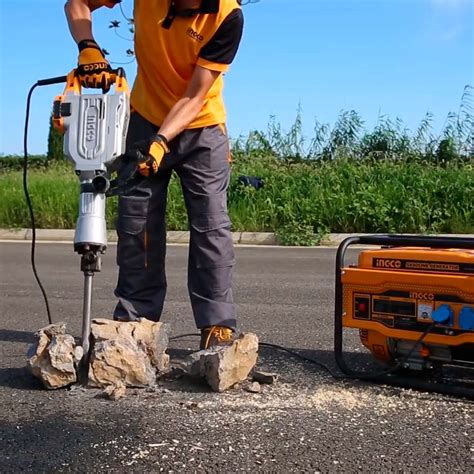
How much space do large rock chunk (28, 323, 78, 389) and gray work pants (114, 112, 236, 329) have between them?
1.65 ft

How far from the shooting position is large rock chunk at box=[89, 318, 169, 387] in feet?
9.11

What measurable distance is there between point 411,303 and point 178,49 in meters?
1.47

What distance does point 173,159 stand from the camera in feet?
10.9

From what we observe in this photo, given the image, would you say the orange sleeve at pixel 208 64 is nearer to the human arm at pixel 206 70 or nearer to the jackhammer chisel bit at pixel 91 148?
the human arm at pixel 206 70

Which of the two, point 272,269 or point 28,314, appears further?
point 272,269

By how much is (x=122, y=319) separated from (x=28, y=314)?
1.38m

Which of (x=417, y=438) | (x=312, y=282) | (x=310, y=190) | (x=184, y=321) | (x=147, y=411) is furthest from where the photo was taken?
(x=310, y=190)

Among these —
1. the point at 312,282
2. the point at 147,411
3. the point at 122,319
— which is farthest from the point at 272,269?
the point at 147,411

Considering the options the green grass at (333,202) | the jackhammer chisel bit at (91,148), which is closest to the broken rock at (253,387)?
the jackhammer chisel bit at (91,148)

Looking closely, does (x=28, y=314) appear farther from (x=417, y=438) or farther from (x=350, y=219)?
(x=350, y=219)

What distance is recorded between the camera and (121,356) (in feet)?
9.12

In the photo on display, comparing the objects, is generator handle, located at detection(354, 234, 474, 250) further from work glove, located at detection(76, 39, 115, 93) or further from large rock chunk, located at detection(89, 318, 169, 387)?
work glove, located at detection(76, 39, 115, 93)

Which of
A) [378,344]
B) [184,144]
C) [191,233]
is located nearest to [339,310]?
[378,344]

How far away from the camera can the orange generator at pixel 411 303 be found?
8.94 ft
